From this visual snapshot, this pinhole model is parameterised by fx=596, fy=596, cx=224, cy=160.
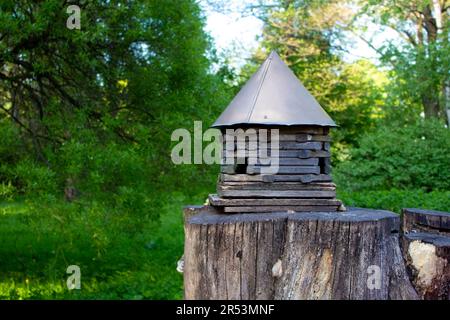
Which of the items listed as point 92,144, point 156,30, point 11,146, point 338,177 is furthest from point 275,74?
point 338,177

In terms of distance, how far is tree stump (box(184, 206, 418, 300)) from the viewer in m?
3.35

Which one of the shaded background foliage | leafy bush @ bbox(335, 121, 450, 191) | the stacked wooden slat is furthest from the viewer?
leafy bush @ bbox(335, 121, 450, 191)

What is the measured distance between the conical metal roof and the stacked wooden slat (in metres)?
0.11

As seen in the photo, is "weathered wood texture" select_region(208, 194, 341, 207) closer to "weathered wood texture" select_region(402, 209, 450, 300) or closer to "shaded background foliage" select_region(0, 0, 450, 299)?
"weathered wood texture" select_region(402, 209, 450, 300)

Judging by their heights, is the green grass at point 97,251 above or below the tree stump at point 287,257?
below

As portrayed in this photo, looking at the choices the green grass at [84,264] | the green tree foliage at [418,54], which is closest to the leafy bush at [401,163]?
the green tree foliage at [418,54]

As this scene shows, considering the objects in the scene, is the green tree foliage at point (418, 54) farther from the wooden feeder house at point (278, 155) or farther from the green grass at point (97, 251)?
the wooden feeder house at point (278, 155)

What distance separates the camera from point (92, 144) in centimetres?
661

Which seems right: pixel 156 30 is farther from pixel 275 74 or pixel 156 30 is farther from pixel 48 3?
pixel 275 74

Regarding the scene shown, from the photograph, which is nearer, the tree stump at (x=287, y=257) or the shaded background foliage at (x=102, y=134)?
the tree stump at (x=287, y=257)

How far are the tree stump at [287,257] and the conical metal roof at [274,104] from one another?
0.58 meters

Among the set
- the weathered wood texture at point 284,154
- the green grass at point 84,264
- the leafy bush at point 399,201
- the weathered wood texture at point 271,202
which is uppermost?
the weathered wood texture at point 284,154

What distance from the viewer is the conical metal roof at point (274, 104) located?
3.59 metres

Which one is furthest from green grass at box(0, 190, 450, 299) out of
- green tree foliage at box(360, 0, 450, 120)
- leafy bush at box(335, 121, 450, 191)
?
green tree foliage at box(360, 0, 450, 120)
